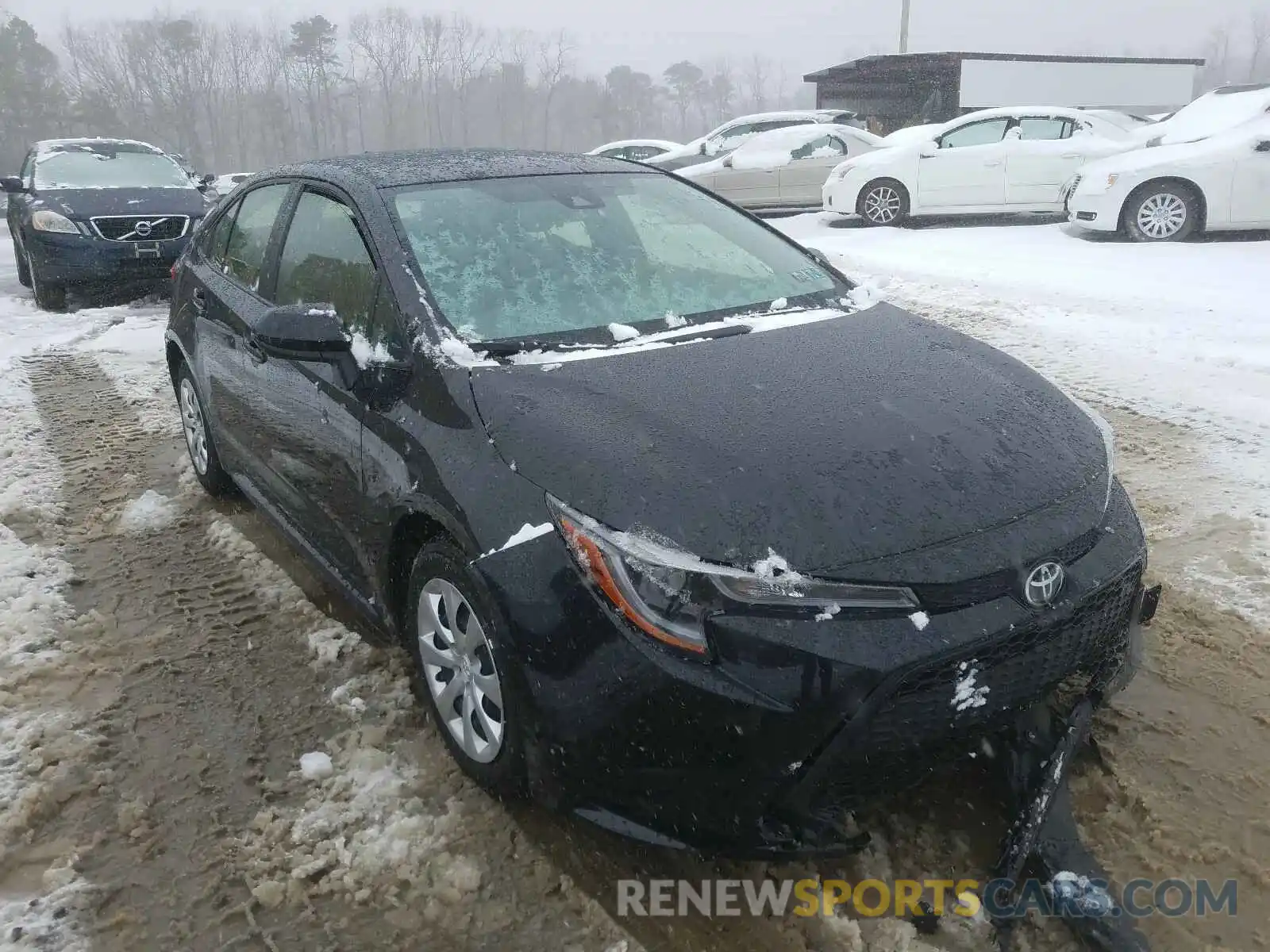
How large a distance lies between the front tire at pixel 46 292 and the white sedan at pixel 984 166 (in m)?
9.32

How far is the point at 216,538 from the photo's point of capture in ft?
13.6

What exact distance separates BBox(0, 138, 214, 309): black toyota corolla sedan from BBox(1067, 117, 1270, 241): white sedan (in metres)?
9.26

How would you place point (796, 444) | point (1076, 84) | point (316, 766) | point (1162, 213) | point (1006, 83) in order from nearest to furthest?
point (796, 444) < point (316, 766) < point (1162, 213) < point (1006, 83) < point (1076, 84)

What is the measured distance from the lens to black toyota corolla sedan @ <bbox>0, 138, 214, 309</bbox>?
30.3 feet

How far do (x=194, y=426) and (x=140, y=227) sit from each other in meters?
6.12

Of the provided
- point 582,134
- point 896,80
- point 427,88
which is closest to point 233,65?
point 427,88

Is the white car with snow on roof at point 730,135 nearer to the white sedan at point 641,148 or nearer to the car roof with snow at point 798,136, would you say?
the car roof with snow at point 798,136

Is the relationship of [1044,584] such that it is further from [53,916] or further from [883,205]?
[883,205]

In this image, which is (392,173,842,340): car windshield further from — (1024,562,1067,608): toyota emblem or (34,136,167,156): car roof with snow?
(34,136,167,156): car roof with snow

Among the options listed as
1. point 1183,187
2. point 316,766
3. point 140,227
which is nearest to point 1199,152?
point 1183,187

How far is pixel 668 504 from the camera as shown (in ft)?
6.48

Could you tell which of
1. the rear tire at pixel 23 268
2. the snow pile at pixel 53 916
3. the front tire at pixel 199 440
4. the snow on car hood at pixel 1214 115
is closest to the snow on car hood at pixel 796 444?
the snow pile at pixel 53 916

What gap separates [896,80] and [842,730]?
3502 cm

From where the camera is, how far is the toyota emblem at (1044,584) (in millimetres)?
1952
